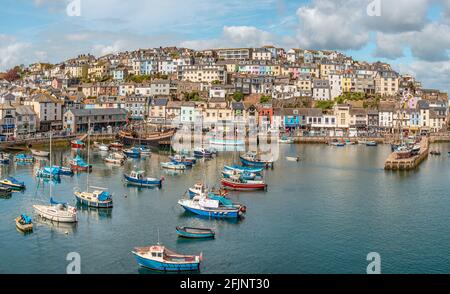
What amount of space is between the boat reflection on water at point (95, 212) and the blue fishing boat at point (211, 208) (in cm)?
296

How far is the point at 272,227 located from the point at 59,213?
26.2ft

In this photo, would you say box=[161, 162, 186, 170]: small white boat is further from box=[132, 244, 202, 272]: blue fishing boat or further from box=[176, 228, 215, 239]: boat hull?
box=[132, 244, 202, 272]: blue fishing boat

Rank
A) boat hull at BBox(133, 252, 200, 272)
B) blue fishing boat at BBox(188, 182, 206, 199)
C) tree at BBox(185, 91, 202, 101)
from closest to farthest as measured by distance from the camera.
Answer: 1. boat hull at BBox(133, 252, 200, 272)
2. blue fishing boat at BBox(188, 182, 206, 199)
3. tree at BBox(185, 91, 202, 101)

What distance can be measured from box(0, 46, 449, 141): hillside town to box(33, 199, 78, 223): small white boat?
77.5 feet

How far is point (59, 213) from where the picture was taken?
19953 millimetres

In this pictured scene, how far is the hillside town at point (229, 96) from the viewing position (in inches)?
2024

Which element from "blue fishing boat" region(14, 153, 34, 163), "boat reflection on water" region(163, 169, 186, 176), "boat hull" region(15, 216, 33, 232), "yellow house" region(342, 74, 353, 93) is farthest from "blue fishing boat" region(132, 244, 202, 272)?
"yellow house" region(342, 74, 353, 93)

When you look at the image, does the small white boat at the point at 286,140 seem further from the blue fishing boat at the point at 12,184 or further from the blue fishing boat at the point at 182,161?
the blue fishing boat at the point at 12,184

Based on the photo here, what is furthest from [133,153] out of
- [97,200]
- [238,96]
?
[238,96]

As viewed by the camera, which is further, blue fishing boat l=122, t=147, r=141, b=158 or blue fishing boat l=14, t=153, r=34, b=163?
blue fishing boat l=122, t=147, r=141, b=158

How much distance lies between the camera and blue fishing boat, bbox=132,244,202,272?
1548cm

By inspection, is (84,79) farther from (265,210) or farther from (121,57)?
(265,210)

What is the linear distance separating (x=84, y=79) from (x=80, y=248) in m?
63.3

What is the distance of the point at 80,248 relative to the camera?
17.2 meters
